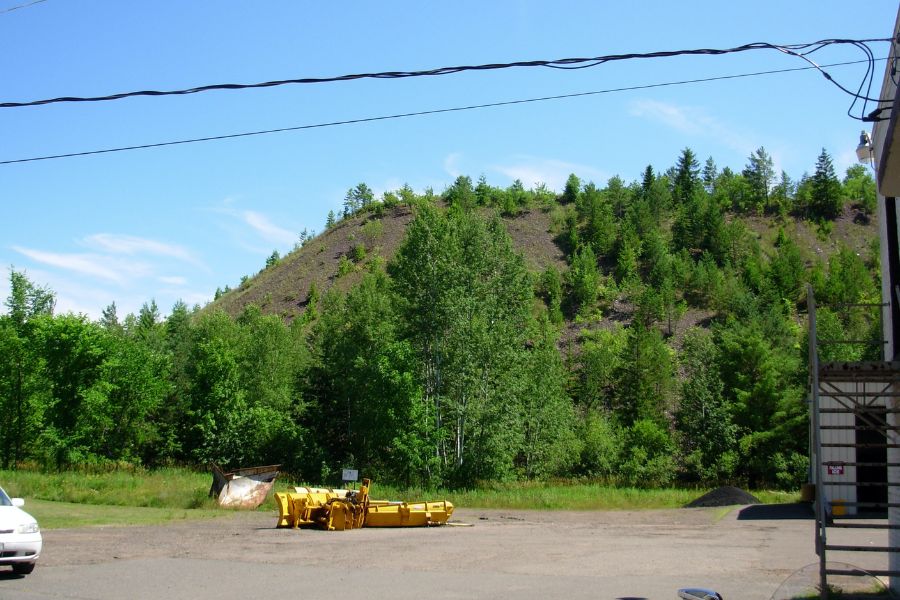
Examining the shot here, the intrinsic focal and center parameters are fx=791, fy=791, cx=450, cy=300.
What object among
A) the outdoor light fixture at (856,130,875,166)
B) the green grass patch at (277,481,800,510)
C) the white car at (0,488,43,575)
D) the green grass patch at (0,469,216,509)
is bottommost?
the green grass patch at (277,481,800,510)

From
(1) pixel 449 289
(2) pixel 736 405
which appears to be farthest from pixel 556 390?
(1) pixel 449 289

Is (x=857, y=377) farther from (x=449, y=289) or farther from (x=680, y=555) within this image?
(x=449, y=289)

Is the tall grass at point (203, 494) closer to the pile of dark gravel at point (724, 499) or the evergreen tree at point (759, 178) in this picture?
the pile of dark gravel at point (724, 499)

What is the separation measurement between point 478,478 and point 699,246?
273ft

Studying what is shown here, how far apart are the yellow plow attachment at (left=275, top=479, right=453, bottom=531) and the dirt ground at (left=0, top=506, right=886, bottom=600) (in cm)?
69

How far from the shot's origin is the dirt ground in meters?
11.3

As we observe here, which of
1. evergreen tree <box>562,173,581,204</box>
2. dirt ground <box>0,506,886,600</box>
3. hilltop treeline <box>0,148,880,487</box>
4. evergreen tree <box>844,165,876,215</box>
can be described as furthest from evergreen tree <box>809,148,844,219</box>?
dirt ground <box>0,506,886,600</box>

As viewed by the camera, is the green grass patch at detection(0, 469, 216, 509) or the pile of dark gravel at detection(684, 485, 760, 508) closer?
the green grass patch at detection(0, 469, 216, 509)

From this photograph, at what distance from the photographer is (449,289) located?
1614 inches

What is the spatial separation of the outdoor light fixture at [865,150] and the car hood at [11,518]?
13.1 m

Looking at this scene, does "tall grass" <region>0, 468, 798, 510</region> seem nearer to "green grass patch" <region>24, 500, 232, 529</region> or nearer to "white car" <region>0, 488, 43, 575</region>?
"green grass patch" <region>24, 500, 232, 529</region>

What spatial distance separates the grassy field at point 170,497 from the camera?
86.7 ft

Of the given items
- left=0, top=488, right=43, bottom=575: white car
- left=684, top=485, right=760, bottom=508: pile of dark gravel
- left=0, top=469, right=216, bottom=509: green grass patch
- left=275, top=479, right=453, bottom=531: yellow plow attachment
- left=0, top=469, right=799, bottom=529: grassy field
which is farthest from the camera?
left=684, top=485, right=760, bottom=508: pile of dark gravel

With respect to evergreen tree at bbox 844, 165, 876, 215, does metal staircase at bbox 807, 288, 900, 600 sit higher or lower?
lower
